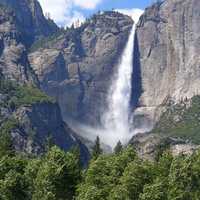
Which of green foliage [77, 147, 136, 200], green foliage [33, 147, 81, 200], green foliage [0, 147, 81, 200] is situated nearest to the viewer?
green foliage [77, 147, 136, 200]

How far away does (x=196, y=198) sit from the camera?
115 meters

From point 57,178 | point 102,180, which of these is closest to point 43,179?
point 57,178

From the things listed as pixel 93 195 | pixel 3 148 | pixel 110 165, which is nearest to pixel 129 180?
pixel 93 195

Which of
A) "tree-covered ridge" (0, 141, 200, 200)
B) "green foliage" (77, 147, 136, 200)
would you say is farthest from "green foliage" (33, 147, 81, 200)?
"green foliage" (77, 147, 136, 200)

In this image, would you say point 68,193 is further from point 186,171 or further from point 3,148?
point 3,148

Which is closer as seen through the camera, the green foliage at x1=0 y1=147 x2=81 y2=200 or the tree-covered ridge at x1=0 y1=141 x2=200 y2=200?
the tree-covered ridge at x1=0 y1=141 x2=200 y2=200

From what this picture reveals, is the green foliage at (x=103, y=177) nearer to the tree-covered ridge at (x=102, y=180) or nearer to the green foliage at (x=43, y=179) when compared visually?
the tree-covered ridge at (x=102, y=180)

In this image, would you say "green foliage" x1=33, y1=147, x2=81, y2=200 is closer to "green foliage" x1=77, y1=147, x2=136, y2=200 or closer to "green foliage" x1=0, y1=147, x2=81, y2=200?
"green foliage" x1=0, y1=147, x2=81, y2=200

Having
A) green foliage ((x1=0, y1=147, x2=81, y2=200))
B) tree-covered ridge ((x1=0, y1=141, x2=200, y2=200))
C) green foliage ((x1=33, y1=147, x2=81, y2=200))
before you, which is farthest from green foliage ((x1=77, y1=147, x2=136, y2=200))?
green foliage ((x1=0, y1=147, x2=81, y2=200))

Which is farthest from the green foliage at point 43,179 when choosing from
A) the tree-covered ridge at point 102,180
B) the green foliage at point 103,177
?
the green foliage at point 103,177

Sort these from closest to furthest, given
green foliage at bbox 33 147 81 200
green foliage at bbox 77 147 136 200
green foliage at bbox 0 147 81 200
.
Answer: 1. green foliage at bbox 77 147 136 200
2. green foliage at bbox 0 147 81 200
3. green foliage at bbox 33 147 81 200

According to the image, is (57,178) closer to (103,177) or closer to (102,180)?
(102,180)

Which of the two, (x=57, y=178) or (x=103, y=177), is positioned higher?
(x=57, y=178)

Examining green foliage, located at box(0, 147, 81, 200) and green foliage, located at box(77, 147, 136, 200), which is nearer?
green foliage, located at box(77, 147, 136, 200)
